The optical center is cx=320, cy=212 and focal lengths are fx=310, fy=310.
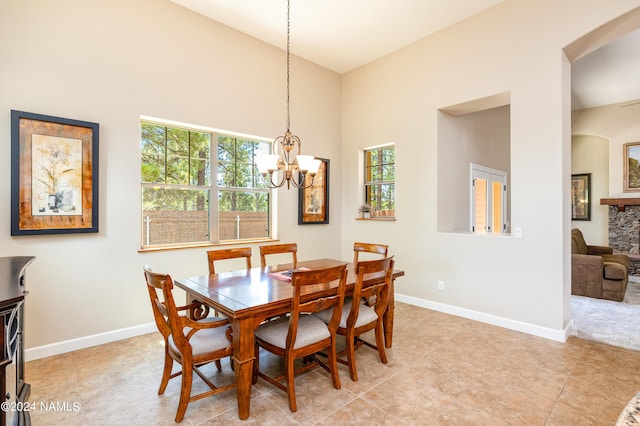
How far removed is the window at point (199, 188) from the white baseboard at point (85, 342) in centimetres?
91

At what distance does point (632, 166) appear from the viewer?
Answer: 247 inches

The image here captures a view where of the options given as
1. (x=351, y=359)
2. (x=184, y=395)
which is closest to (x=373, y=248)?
(x=351, y=359)

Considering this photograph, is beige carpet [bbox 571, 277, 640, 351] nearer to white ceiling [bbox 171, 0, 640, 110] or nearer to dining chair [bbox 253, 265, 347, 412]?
dining chair [bbox 253, 265, 347, 412]

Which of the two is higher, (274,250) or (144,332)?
(274,250)

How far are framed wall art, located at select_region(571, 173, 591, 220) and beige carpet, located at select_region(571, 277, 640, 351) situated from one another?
2.74 m

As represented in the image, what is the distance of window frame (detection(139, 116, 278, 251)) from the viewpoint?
138 inches

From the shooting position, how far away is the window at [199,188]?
11.8 feet

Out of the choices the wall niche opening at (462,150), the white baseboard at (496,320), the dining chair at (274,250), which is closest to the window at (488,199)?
the wall niche opening at (462,150)

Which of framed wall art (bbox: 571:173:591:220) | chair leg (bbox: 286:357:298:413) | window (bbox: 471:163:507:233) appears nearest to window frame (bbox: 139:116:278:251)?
chair leg (bbox: 286:357:298:413)

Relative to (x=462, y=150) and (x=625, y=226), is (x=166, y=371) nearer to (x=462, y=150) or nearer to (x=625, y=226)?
(x=462, y=150)

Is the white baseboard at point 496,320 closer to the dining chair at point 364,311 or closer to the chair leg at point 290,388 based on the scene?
the dining chair at point 364,311

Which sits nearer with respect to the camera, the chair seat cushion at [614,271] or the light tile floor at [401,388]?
the light tile floor at [401,388]

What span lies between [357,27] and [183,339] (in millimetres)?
4054

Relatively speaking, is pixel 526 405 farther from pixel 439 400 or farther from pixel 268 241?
pixel 268 241
